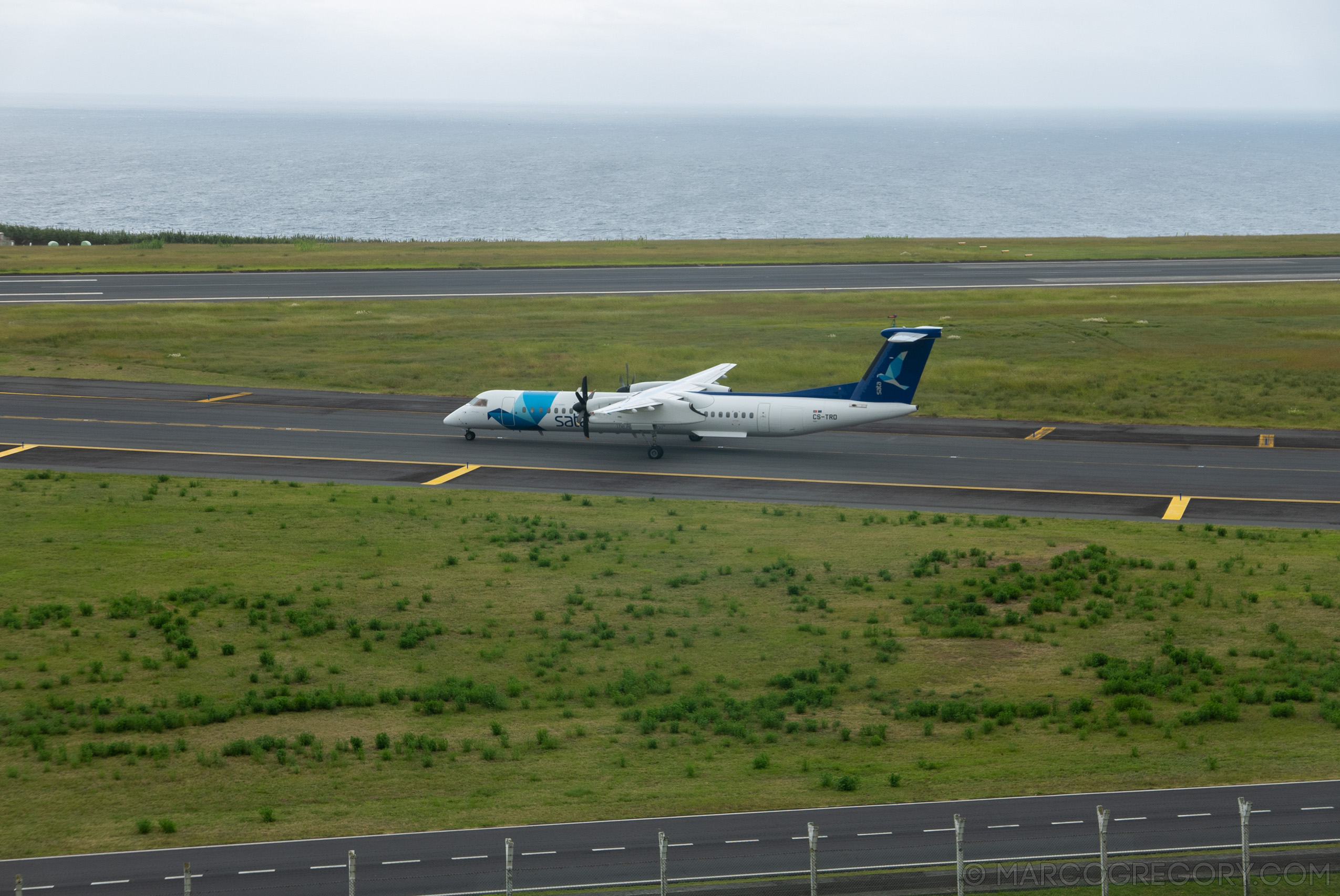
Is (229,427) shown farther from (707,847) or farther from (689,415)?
(707,847)

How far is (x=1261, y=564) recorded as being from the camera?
42.2 metres

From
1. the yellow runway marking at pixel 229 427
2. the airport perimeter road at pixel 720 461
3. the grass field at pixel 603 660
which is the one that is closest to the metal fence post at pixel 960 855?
the grass field at pixel 603 660

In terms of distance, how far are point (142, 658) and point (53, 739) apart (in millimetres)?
5521

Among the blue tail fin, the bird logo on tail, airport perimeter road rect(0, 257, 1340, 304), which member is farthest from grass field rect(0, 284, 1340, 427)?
the bird logo on tail

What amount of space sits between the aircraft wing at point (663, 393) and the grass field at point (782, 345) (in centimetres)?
1216

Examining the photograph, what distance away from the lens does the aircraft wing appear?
190 feet

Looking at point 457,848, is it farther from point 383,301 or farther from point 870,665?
point 383,301

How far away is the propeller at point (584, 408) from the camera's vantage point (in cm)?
5922

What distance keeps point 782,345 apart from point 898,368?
28203mm

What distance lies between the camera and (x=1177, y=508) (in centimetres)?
4991

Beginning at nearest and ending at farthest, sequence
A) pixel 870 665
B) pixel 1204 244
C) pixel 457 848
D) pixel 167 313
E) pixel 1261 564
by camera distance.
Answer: pixel 457 848
pixel 870 665
pixel 1261 564
pixel 167 313
pixel 1204 244

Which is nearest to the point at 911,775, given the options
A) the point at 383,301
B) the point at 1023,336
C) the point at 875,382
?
the point at 875,382

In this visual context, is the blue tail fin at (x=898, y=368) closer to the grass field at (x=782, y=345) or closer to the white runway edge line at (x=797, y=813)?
the grass field at (x=782, y=345)

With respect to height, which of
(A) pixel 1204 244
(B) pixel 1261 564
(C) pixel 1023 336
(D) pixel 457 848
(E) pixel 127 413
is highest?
(A) pixel 1204 244
